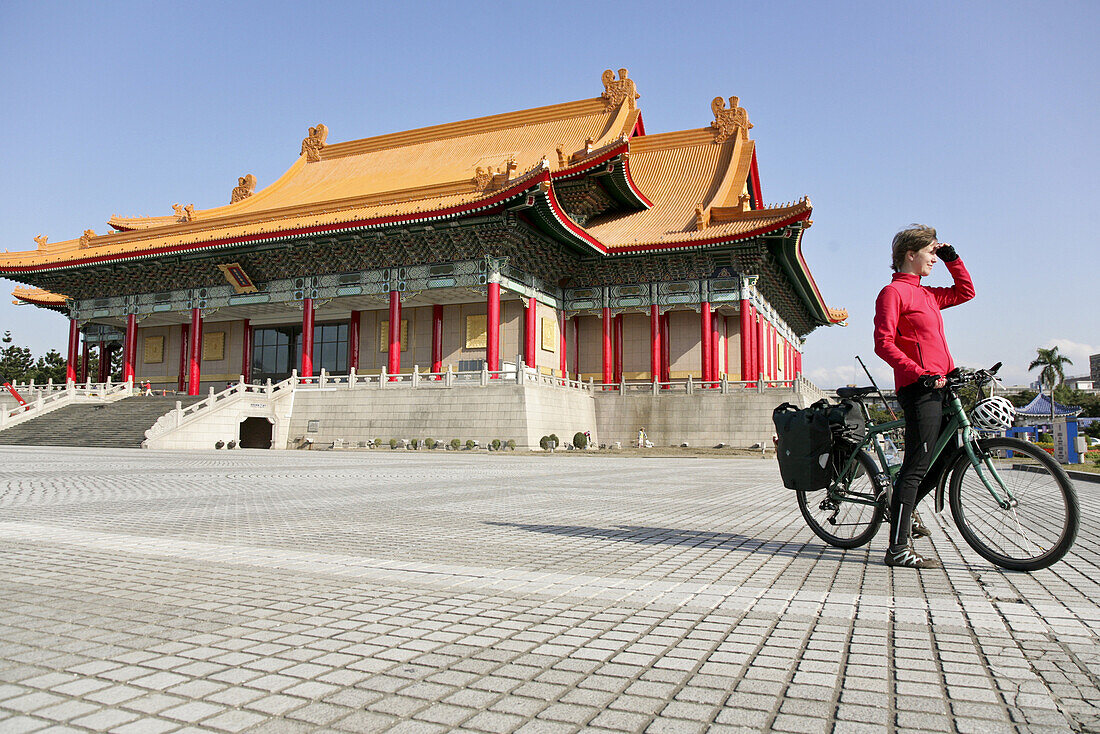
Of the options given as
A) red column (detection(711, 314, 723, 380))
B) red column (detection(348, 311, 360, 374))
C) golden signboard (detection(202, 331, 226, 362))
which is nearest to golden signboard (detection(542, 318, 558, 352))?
red column (detection(711, 314, 723, 380))

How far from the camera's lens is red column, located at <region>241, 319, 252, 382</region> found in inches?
1288

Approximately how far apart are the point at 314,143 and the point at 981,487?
1555 inches

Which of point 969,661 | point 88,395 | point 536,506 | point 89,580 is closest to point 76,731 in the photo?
point 89,580

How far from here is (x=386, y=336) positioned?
99.5 ft

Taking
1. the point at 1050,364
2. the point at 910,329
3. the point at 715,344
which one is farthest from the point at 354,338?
the point at 1050,364

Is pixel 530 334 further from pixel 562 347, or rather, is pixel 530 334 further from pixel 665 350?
pixel 665 350

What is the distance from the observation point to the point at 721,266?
1097 inches

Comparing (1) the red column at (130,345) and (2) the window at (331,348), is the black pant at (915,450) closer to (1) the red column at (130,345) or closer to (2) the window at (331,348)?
(2) the window at (331,348)

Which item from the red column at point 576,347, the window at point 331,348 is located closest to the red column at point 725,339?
the red column at point 576,347

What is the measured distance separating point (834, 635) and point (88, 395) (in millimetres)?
31217

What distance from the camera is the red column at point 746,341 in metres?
27.7

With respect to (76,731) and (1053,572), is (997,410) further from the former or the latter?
(76,731)

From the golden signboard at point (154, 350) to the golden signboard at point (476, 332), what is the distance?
52.2 feet

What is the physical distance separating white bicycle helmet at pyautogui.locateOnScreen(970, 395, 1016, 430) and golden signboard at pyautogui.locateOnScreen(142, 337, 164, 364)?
3676 cm
